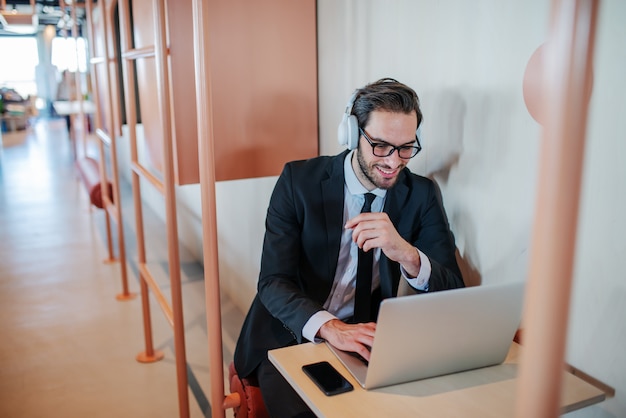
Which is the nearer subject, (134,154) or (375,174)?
(375,174)

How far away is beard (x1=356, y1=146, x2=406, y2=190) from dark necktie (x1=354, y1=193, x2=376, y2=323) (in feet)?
0.21

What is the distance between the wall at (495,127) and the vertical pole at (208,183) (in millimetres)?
650

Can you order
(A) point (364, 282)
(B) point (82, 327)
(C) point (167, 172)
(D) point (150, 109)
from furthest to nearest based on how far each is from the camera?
(B) point (82, 327) → (D) point (150, 109) → (C) point (167, 172) → (A) point (364, 282)

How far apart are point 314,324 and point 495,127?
69cm

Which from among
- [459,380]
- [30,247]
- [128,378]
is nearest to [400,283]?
[459,380]

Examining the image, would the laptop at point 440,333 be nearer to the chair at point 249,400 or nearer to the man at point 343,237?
the man at point 343,237

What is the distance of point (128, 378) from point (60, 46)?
14166mm

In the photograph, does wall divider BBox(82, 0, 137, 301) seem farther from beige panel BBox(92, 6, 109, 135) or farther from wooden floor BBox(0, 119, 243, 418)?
wooden floor BBox(0, 119, 243, 418)

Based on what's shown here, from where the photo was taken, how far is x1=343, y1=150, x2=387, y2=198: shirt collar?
5.65 feet

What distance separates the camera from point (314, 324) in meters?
1.46

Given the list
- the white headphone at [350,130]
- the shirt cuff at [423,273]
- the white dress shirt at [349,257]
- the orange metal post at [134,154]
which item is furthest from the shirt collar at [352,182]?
the orange metal post at [134,154]

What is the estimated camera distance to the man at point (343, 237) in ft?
5.08

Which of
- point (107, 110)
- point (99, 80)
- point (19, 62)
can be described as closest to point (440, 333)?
point (107, 110)

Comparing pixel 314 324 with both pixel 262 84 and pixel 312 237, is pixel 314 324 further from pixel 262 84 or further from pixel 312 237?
pixel 262 84
